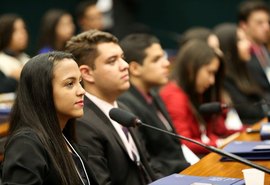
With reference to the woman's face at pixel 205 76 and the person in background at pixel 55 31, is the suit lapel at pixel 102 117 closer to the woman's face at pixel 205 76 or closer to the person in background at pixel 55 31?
the woman's face at pixel 205 76

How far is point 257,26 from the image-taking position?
627 centimetres

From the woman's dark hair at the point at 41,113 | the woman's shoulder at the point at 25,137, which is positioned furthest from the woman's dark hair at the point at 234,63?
the woman's shoulder at the point at 25,137

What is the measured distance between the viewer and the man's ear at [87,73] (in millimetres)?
3041

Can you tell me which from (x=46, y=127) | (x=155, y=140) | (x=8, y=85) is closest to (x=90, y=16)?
(x=8, y=85)

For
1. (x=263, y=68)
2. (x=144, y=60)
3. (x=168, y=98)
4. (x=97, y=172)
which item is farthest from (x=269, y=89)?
(x=97, y=172)

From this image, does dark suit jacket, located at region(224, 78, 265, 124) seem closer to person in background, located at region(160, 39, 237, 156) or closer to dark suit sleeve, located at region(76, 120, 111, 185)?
person in background, located at region(160, 39, 237, 156)

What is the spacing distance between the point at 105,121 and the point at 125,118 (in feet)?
2.06

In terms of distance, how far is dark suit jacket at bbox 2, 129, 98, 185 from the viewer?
80.9 inches

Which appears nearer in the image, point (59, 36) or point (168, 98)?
point (168, 98)

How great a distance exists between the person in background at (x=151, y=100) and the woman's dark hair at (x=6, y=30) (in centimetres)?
270

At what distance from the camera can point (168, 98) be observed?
163 inches

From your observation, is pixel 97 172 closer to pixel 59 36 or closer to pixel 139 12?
pixel 59 36

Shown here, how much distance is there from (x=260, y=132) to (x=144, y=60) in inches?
35.3

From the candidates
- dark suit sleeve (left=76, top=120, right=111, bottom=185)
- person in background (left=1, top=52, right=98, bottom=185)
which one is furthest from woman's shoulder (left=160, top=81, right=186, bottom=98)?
person in background (left=1, top=52, right=98, bottom=185)
